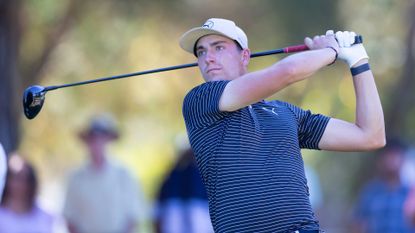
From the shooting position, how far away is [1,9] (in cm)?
1245

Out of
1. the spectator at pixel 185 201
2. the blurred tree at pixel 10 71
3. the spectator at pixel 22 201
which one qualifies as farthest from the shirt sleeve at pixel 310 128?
the blurred tree at pixel 10 71

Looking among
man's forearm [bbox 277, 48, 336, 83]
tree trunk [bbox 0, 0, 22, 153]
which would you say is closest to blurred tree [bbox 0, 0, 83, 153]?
tree trunk [bbox 0, 0, 22, 153]

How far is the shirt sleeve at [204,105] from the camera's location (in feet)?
18.9

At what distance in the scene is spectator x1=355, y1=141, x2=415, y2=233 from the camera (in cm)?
1145

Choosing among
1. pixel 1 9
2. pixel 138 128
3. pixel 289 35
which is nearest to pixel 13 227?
pixel 1 9

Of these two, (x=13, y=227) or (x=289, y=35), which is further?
(x=289, y=35)

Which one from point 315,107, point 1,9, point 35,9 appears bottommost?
point 1,9

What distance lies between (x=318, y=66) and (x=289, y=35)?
11.6 metres

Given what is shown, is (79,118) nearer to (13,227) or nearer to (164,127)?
(164,127)

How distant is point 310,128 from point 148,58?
13.4 m

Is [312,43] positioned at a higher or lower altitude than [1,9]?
lower

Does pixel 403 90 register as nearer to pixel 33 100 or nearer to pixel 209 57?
pixel 33 100

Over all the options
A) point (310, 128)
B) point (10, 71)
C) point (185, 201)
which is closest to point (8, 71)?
point (10, 71)

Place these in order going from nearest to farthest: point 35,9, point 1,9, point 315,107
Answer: point 1,9, point 35,9, point 315,107
